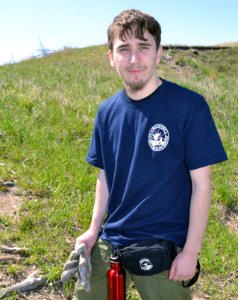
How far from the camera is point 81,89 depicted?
1089 cm

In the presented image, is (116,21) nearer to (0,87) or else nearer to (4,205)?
(4,205)

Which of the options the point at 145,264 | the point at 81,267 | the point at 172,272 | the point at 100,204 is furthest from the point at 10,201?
the point at 172,272

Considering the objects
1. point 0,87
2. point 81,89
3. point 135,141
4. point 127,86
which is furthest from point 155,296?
point 81,89

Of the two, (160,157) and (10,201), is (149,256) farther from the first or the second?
(10,201)

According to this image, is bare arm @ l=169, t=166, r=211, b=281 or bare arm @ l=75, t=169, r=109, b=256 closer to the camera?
bare arm @ l=169, t=166, r=211, b=281

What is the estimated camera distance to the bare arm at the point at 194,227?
237 centimetres

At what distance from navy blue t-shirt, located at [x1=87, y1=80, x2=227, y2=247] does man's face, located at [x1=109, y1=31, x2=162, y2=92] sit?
94mm

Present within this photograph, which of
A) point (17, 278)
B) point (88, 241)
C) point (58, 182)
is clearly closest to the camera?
point (88, 241)

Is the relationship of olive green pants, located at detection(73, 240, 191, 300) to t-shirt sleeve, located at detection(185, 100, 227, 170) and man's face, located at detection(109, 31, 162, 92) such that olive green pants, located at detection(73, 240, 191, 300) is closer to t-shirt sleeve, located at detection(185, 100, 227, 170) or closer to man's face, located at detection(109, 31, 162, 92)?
t-shirt sleeve, located at detection(185, 100, 227, 170)

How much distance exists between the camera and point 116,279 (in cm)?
255

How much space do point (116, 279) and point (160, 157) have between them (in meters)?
0.76

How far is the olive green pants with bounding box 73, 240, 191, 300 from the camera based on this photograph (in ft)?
8.15

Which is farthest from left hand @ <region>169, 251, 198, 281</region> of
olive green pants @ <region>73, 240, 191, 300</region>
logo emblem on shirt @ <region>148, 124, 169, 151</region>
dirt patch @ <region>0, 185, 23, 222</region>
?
dirt patch @ <region>0, 185, 23, 222</region>

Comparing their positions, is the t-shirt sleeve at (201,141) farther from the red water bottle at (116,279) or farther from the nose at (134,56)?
the red water bottle at (116,279)
